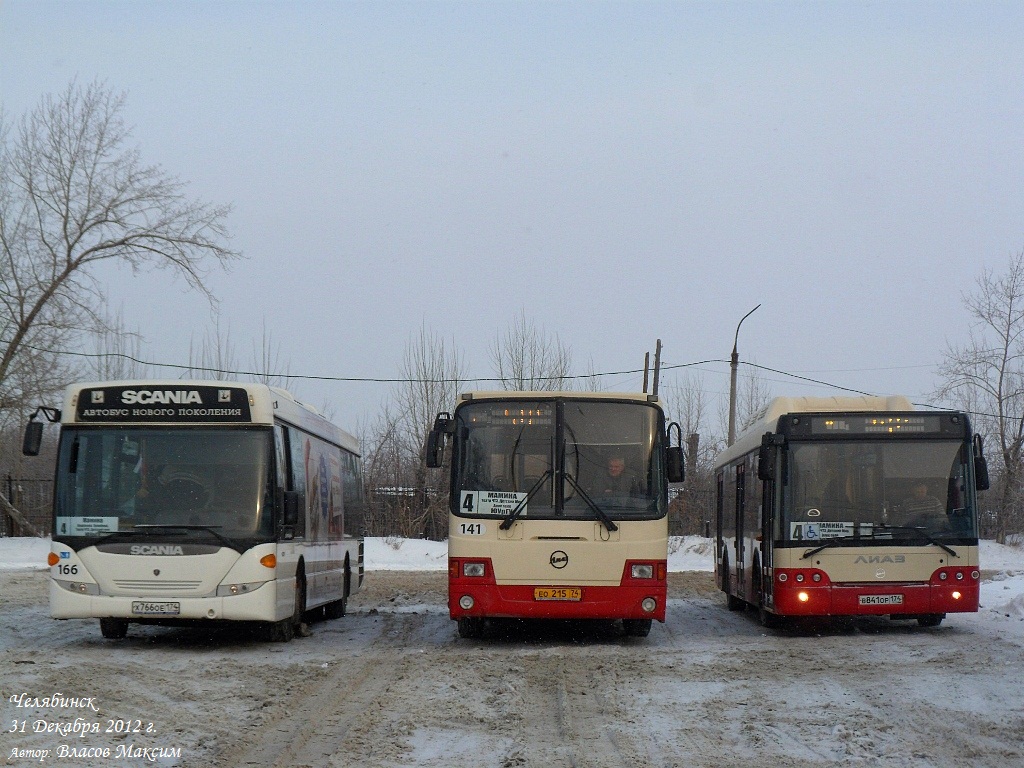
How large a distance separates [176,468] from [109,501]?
2.55 ft

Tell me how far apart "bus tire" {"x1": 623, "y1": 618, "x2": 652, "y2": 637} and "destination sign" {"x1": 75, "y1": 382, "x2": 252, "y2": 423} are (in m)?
5.13

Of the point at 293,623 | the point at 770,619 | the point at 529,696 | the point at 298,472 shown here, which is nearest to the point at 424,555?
the point at 770,619

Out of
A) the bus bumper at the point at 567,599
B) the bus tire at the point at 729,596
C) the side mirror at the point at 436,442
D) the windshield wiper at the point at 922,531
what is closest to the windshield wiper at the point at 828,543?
the windshield wiper at the point at 922,531

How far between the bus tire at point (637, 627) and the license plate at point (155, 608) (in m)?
5.25

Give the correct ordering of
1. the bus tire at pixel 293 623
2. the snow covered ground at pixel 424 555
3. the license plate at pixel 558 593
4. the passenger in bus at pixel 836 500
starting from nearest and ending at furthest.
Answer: the license plate at pixel 558 593 < the bus tire at pixel 293 623 < the passenger in bus at pixel 836 500 < the snow covered ground at pixel 424 555

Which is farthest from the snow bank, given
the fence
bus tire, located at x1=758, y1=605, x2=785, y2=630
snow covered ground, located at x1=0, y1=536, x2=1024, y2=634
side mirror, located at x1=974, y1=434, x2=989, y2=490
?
side mirror, located at x1=974, y1=434, x2=989, y2=490

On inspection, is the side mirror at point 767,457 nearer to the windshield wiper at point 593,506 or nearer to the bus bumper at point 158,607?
the windshield wiper at point 593,506

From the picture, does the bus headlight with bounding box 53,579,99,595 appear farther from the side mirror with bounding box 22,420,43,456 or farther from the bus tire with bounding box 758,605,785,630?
the bus tire with bounding box 758,605,785,630

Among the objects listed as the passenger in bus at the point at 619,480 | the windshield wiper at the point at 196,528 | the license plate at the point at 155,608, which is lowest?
the license plate at the point at 155,608

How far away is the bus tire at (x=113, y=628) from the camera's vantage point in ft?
43.3

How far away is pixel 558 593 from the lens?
13.1 m

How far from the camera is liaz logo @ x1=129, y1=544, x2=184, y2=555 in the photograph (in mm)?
12336

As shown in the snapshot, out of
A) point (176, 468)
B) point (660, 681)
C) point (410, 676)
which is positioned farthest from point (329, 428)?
point (660, 681)

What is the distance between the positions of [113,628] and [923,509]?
9.85 m
